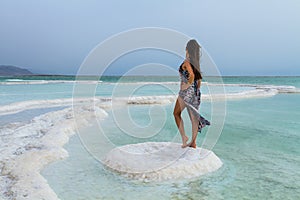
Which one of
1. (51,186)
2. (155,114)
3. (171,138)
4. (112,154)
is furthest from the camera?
(155,114)

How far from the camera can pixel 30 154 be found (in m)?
6.26

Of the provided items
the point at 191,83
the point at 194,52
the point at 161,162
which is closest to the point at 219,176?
the point at 161,162

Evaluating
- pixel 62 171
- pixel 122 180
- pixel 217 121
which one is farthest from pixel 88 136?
pixel 217 121

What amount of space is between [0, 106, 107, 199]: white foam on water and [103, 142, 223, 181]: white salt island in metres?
1.39

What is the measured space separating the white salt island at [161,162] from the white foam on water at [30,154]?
139cm

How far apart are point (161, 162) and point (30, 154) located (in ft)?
9.74

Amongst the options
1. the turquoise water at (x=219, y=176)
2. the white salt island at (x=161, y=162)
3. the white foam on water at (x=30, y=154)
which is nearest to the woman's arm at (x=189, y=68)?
the white salt island at (x=161, y=162)

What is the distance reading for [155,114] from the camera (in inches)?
543

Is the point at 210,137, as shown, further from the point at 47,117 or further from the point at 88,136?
the point at 47,117

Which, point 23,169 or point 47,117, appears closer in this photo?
point 23,169

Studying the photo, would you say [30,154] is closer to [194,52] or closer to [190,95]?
[190,95]

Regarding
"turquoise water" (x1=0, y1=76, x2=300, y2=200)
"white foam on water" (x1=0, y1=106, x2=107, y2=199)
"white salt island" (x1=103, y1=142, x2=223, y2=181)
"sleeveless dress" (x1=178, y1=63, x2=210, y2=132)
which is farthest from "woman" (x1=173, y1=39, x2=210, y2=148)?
"white foam on water" (x1=0, y1=106, x2=107, y2=199)

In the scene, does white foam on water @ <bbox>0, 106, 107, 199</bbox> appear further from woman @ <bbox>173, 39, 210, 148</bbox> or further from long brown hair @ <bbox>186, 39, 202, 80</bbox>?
long brown hair @ <bbox>186, 39, 202, 80</bbox>

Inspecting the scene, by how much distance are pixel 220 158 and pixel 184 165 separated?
134cm
